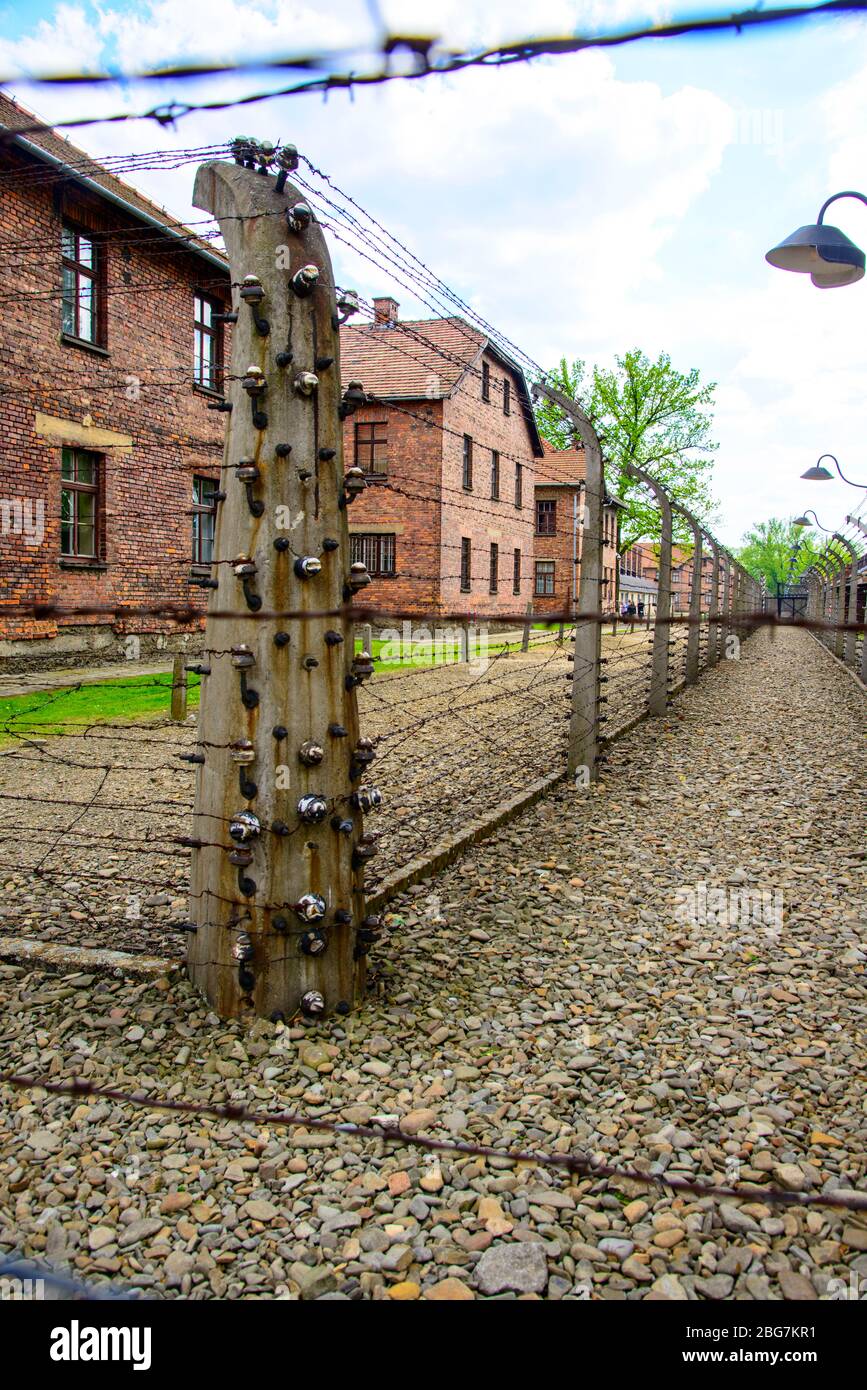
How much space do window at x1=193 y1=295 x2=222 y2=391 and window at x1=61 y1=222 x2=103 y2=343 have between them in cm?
213

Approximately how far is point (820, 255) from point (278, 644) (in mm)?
6378

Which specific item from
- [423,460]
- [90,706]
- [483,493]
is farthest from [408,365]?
[90,706]

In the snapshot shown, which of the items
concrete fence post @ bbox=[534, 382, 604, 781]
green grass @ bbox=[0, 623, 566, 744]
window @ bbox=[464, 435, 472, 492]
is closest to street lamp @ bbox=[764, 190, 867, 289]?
concrete fence post @ bbox=[534, 382, 604, 781]

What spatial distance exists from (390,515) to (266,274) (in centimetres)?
2284

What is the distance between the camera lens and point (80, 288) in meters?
14.0

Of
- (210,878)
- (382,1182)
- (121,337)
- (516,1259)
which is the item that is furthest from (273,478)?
(121,337)

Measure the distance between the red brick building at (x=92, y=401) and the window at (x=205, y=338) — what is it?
4 centimetres

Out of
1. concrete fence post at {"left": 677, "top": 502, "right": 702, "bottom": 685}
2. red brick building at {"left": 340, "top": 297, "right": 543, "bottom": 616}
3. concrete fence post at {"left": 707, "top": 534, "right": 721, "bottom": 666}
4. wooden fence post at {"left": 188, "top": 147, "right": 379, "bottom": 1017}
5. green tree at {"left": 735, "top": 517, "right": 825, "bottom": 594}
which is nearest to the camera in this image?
wooden fence post at {"left": 188, "top": 147, "right": 379, "bottom": 1017}

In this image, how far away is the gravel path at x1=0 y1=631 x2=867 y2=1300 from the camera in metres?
2.35

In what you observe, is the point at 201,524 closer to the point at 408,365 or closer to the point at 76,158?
the point at 76,158

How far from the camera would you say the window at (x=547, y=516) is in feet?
131

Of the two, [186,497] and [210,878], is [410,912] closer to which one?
[210,878]

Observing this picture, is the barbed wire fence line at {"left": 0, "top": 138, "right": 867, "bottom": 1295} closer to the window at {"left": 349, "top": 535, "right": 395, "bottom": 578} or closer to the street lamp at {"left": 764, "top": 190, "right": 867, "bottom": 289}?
the street lamp at {"left": 764, "top": 190, "right": 867, "bottom": 289}

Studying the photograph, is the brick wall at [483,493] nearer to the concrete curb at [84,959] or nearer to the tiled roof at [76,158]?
the tiled roof at [76,158]
